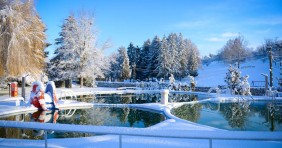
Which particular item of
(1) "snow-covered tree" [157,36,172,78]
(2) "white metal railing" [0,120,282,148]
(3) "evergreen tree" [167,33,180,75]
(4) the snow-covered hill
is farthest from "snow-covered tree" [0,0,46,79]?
(4) the snow-covered hill

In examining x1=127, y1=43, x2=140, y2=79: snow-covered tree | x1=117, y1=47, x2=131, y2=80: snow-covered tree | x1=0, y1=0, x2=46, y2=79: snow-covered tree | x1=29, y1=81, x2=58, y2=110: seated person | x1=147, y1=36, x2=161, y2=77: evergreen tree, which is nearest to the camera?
x1=29, y1=81, x2=58, y2=110: seated person

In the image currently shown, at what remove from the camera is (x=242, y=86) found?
2100cm

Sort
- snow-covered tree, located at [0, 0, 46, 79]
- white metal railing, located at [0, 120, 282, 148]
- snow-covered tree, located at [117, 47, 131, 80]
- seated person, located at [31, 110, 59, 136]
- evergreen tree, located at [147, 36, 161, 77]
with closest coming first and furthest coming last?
white metal railing, located at [0, 120, 282, 148], seated person, located at [31, 110, 59, 136], snow-covered tree, located at [0, 0, 46, 79], evergreen tree, located at [147, 36, 161, 77], snow-covered tree, located at [117, 47, 131, 80]

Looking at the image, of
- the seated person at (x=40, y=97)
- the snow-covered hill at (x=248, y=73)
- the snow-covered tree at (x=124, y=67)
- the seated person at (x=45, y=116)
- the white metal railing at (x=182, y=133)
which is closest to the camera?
the white metal railing at (x=182, y=133)

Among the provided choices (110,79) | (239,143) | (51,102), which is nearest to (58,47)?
(110,79)

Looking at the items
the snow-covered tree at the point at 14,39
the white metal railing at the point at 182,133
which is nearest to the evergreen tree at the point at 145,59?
the snow-covered tree at the point at 14,39

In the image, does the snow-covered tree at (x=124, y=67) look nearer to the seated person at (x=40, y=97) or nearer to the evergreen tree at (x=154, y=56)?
the evergreen tree at (x=154, y=56)

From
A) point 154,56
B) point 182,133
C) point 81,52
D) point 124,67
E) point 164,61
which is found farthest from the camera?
point 124,67

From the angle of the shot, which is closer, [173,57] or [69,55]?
[69,55]

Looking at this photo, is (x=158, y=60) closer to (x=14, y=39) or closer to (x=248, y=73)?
(x=248, y=73)

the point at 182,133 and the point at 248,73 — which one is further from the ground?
the point at 248,73

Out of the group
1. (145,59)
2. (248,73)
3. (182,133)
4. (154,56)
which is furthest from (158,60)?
(182,133)

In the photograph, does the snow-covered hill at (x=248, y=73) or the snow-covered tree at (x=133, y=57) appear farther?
the snow-covered tree at (x=133, y=57)

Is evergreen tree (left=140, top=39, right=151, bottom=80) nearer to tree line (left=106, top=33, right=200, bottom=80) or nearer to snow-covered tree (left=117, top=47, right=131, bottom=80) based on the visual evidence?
tree line (left=106, top=33, right=200, bottom=80)
